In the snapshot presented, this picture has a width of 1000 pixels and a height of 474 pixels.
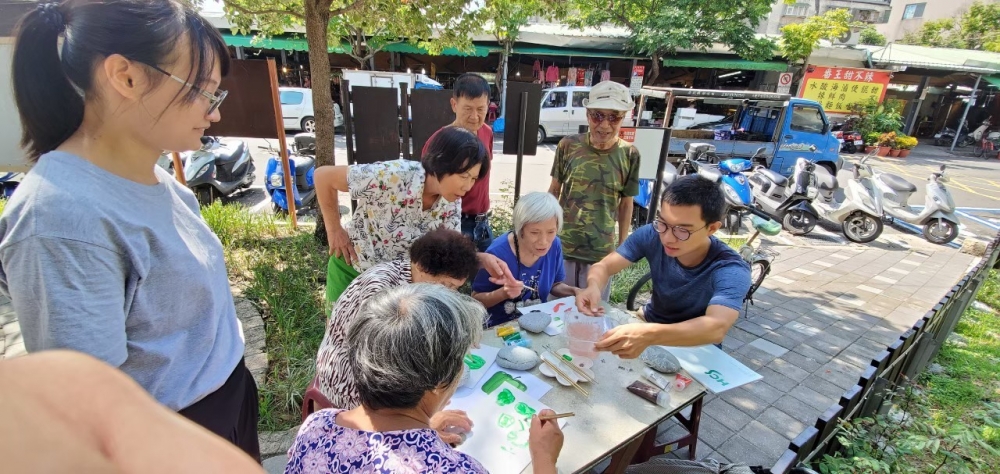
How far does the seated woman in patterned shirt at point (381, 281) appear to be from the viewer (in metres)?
1.43

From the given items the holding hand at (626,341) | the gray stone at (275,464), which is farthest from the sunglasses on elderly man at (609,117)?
the gray stone at (275,464)

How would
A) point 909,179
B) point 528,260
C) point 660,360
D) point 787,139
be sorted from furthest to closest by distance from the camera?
point 909,179 → point 787,139 → point 528,260 → point 660,360

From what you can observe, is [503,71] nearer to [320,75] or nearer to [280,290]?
[320,75]

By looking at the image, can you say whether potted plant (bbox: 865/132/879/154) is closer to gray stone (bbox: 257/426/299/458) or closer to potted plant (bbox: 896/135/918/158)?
potted plant (bbox: 896/135/918/158)

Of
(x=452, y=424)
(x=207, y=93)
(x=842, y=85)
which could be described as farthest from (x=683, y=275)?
A: (x=842, y=85)

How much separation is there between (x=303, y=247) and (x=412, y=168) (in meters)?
2.54

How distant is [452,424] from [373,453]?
1.44 ft

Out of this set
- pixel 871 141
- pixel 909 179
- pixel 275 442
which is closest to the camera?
pixel 275 442

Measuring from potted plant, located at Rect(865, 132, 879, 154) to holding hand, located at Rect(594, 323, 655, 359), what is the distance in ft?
60.3

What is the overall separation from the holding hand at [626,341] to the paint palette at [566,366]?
0.10 m

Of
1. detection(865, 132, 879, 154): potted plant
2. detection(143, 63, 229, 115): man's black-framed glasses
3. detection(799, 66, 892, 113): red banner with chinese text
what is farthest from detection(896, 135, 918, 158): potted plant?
detection(143, 63, 229, 115): man's black-framed glasses

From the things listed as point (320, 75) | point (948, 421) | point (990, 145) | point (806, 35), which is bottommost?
point (948, 421)

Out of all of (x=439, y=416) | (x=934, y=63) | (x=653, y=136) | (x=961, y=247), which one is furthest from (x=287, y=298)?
(x=934, y=63)

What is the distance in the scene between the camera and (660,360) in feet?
5.75
